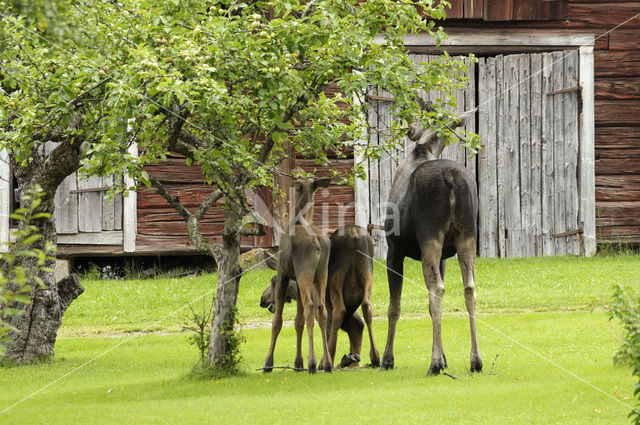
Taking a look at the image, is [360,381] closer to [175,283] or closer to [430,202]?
[430,202]

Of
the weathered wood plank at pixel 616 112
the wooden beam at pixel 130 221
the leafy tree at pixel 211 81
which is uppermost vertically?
the weathered wood plank at pixel 616 112

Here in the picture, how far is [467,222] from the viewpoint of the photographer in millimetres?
9461

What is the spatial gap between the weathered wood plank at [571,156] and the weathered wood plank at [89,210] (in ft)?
28.2

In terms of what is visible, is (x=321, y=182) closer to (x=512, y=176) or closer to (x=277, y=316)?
(x=277, y=316)

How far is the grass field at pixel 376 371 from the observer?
779 cm

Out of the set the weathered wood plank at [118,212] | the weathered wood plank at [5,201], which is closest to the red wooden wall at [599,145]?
the weathered wood plank at [118,212]

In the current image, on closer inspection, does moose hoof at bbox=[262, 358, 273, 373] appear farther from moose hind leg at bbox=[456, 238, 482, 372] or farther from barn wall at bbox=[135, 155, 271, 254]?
barn wall at bbox=[135, 155, 271, 254]

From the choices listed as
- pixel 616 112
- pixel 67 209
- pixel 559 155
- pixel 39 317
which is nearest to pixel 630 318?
pixel 39 317

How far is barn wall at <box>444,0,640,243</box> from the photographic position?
18.3 metres

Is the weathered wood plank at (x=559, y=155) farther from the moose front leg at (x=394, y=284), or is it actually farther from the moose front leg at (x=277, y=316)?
the moose front leg at (x=277, y=316)

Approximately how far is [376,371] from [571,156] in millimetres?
9317

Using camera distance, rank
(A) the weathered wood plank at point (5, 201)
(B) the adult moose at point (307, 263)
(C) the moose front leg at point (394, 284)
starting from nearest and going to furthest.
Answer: (B) the adult moose at point (307, 263) → (C) the moose front leg at point (394, 284) → (A) the weathered wood plank at point (5, 201)

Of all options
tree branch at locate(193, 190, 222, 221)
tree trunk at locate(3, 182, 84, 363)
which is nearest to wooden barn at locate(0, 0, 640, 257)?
tree trunk at locate(3, 182, 84, 363)

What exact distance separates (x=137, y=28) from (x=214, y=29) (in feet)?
2.62
